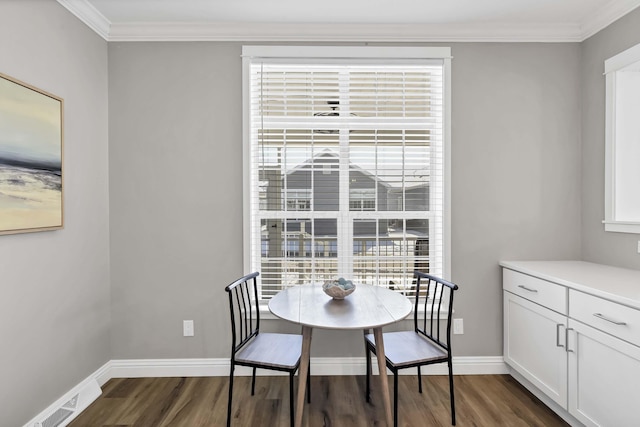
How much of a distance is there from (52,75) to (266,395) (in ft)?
8.10

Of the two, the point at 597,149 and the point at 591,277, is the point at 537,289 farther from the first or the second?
the point at 597,149

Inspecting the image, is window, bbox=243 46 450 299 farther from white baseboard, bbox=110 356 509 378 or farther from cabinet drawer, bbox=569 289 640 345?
cabinet drawer, bbox=569 289 640 345

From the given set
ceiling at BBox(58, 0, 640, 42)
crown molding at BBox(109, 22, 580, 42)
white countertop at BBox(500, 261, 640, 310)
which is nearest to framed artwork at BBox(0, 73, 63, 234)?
ceiling at BBox(58, 0, 640, 42)

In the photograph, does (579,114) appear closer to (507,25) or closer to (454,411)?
(507,25)

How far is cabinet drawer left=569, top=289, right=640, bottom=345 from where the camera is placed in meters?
1.65

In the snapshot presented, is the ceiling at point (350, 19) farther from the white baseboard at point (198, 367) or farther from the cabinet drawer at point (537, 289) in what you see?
the white baseboard at point (198, 367)

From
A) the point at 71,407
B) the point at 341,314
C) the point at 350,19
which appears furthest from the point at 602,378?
the point at 71,407

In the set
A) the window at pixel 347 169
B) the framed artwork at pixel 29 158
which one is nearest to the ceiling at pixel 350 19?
the window at pixel 347 169

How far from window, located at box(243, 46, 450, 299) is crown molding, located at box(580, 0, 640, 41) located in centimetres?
107

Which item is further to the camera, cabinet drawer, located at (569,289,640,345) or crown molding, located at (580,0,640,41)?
crown molding, located at (580,0,640,41)

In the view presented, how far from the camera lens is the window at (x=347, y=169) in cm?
274

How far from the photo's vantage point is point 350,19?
8.39 feet

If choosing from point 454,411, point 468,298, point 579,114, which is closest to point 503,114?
point 579,114

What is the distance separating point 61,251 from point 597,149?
3753 millimetres
